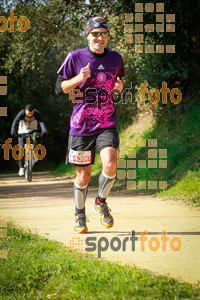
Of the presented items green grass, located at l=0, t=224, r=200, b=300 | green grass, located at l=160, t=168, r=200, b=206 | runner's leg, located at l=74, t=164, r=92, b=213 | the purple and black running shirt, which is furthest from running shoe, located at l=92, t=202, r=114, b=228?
green grass, located at l=160, t=168, r=200, b=206

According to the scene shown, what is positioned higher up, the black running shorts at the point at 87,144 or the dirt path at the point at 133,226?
the black running shorts at the point at 87,144

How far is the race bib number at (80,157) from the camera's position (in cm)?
558

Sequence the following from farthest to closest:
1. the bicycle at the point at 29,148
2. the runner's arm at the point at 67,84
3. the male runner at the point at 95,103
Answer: the bicycle at the point at 29,148, the male runner at the point at 95,103, the runner's arm at the point at 67,84

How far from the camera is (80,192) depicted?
229 inches

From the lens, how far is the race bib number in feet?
18.3

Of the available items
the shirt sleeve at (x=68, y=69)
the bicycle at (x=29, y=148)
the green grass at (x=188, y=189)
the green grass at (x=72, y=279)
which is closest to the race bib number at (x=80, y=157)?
the shirt sleeve at (x=68, y=69)

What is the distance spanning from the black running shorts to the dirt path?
943 millimetres

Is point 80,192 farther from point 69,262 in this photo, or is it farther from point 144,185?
point 144,185

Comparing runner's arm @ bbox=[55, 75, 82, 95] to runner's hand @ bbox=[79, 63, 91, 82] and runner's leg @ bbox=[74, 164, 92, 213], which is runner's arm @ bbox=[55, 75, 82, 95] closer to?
runner's hand @ bbox=[79, 63, 91, 82]

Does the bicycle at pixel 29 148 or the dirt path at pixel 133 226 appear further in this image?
the bicycle at pixel 29 148

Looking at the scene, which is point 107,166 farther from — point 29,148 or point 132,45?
point 132,45

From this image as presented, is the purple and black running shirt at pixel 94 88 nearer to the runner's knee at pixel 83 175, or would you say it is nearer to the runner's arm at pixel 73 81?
the runner's arm at pixel 73 81

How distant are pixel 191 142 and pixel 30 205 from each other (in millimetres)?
5018

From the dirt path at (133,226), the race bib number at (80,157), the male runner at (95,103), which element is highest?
the male runner at (95,103)
